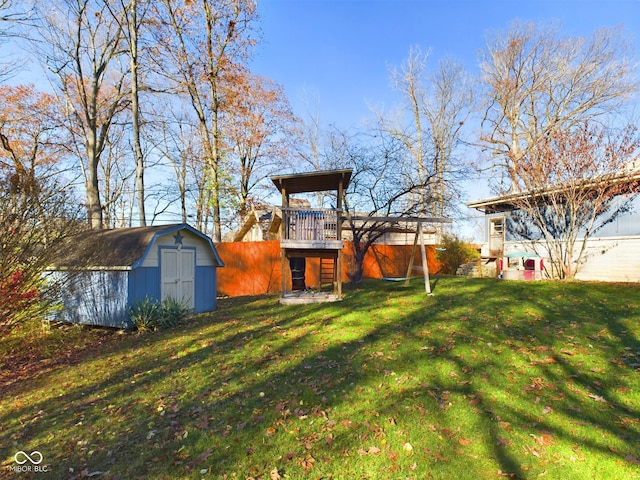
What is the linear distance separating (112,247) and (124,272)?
3.75ft

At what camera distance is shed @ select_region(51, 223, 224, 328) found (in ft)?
28.6

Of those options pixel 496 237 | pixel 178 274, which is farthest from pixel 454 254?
pixel 178 274

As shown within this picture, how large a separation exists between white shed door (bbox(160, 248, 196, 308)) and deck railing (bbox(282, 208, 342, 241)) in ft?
10.5

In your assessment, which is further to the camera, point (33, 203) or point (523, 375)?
point (33, 203)

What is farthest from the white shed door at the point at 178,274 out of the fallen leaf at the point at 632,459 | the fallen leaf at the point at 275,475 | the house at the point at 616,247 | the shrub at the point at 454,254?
the house at the point at 616,247

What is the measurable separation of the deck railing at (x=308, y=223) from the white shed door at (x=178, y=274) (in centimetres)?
319

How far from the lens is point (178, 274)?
10469mm

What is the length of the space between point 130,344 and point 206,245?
430cm

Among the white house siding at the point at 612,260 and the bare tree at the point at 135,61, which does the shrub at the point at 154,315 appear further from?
the white house siding at the point at 612,260

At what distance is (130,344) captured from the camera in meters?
7.82

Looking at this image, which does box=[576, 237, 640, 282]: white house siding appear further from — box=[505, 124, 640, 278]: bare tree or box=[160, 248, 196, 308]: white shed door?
box=[160, 248, 196, 308]: white shed door

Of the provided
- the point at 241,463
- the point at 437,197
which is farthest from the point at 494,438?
the point at 437,197

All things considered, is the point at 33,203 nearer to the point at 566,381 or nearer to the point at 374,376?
the point at 374,376

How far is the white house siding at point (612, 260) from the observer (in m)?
11.3
